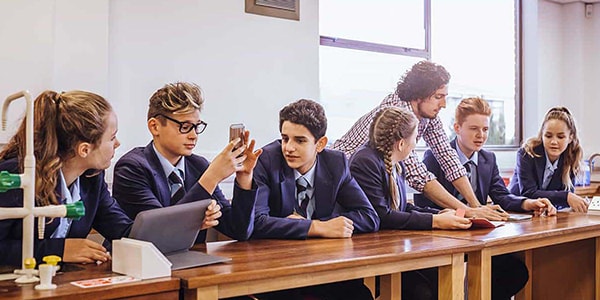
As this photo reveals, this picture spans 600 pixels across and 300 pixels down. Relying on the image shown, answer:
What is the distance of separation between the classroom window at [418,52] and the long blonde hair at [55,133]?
250 centimetres

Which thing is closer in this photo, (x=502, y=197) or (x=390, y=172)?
(x=390, y=172)

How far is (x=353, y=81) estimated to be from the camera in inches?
169

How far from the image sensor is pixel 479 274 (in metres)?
2.11

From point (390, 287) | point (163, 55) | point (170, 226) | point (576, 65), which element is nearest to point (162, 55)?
point (163, 55)

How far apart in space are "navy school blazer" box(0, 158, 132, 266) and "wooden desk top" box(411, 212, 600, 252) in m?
1.08

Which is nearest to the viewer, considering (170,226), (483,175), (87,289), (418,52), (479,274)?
(87,289)

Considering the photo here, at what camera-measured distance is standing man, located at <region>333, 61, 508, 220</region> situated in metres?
2.92

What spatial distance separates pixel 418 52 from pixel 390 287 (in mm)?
2675

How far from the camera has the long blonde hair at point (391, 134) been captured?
2.54 metres

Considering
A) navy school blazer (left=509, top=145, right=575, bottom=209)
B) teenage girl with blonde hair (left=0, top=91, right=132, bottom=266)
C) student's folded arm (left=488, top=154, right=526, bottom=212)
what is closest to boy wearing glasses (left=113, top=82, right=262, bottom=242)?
teenage girl with blonde hair (left=0, top=91, right=132, bottom=266)

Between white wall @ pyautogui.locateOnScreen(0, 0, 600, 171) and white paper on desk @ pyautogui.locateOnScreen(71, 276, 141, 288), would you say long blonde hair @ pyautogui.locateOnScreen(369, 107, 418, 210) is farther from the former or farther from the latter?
white paper on desk @ pyautogui.locateOnScreen(71, 276, 141, 288)

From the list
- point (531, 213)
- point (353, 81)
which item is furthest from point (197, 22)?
point (531, 213)

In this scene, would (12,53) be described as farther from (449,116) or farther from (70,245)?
(449,116)

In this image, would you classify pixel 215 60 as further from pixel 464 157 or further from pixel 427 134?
pixel 464 157
